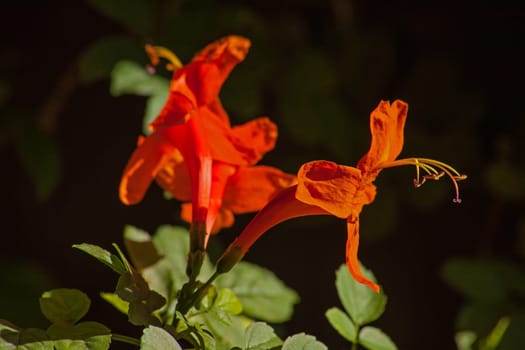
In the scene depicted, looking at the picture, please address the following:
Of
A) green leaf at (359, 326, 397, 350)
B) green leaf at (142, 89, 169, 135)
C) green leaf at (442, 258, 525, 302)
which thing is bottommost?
green leaf at (442, 258, 525, 302)

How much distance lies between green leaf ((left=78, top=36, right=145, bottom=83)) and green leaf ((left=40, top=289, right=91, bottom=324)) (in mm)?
867

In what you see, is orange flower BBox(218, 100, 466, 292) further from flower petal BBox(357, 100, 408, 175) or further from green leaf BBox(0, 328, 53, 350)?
green leaf BBox(0, 328, 53, 350)

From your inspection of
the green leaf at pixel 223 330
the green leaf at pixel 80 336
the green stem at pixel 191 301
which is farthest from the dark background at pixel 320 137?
the green leaf at pixel 80 336

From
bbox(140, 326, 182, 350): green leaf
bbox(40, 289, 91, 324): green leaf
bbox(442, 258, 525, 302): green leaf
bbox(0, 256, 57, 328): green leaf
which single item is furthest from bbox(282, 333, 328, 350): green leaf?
bbox(0, 256, 57, 328): green leaf

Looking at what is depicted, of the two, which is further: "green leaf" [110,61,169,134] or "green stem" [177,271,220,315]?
"green leaf" [110,61,169,134]

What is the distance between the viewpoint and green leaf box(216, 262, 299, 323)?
140 cm

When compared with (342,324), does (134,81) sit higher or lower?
higher

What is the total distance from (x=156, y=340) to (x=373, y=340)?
40 cm

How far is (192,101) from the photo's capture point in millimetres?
1271

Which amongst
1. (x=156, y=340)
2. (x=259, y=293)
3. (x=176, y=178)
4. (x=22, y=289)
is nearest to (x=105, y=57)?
(x=176, y=178)

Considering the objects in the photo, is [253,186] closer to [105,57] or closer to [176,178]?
[176,178]

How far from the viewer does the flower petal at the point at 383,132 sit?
109 centimetres

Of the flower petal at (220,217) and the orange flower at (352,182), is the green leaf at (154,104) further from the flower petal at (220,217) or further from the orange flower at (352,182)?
the orange flower at (352,182)

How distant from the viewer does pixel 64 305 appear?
108cm
